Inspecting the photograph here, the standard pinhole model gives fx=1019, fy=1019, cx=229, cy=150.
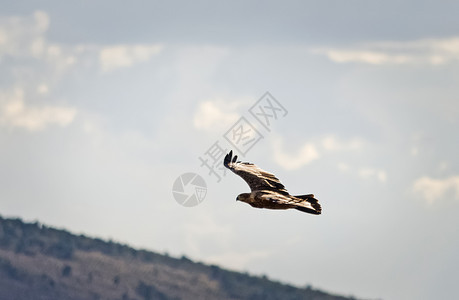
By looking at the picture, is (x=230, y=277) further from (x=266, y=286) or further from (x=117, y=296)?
(x=117, y=296)

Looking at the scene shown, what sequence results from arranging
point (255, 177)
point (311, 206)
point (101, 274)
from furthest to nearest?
1. point (101, 274)
2. point (255, 177)
3. point (311, 206)

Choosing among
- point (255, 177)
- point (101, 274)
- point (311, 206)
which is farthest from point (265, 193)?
point (101, 274)

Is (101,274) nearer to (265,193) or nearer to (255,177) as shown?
(255,177)

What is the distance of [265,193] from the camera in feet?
157

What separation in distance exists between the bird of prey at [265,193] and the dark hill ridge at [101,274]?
122 metres

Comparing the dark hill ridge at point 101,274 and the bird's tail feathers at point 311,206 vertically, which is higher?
the dark hill ridge at point 101,274

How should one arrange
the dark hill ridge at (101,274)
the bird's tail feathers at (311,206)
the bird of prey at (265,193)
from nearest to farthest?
1. the bird's tail feathers at (311,206)
2. the bird of prey at (265,193)
3. the dark hill ridge at (101,274)

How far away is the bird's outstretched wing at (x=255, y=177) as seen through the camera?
49188 mm

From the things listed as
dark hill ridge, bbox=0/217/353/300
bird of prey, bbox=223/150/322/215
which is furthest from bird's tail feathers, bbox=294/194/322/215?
dark hill ridge, bbox=0/217/353/300

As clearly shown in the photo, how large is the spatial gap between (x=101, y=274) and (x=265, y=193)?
134m

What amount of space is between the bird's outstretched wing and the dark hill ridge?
398ft

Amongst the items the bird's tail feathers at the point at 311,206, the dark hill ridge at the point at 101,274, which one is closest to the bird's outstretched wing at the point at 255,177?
the bird's tail feathers at the point at 311,206

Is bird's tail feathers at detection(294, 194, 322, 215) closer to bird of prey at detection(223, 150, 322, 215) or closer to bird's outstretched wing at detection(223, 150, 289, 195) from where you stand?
bird of prey at detection(223, 150, 322, 215)

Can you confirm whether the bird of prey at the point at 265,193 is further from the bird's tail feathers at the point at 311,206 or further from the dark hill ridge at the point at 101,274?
the dark hill ridge at the point at 101,274
